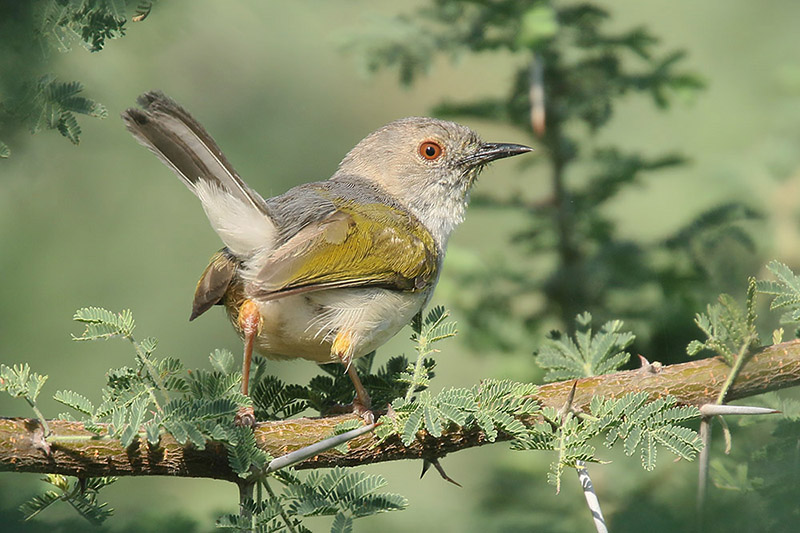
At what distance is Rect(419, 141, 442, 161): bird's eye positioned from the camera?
5.19 m

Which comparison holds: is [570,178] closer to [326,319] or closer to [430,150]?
[430,150]

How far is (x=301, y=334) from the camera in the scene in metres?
3.96

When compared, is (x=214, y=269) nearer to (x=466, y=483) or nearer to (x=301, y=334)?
(x=301, y=334)

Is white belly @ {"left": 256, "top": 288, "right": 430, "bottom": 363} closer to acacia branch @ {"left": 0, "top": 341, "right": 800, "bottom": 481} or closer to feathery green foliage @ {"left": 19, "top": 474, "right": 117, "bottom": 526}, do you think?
acacia branch @ {"left": 0, "top": 341, "right": 800, "bottom": 481}

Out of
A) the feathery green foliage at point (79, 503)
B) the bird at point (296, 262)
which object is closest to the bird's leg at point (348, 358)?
the bird at point (296, 262)

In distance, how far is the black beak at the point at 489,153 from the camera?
4.97 meters

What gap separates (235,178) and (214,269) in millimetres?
413

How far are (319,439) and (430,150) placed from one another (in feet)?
8.43

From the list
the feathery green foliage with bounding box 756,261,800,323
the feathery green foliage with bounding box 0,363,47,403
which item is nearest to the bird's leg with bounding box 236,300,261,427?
the feathery green foliage with bounding box 0,363,47,403

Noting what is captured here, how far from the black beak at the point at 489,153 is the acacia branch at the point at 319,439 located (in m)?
2.06

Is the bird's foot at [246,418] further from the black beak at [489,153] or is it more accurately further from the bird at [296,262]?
the black beak at [489,153]

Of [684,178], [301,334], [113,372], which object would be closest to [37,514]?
[113,372]

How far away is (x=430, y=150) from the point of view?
5203 mm

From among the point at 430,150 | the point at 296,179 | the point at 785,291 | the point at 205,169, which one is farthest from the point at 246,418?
the point at 296,179
